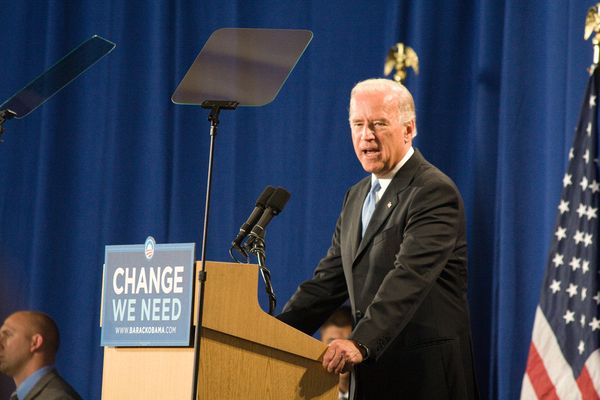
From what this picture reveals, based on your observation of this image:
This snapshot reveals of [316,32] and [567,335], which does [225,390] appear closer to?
[567,335]

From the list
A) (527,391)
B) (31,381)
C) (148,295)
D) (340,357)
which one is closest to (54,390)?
(31,381)

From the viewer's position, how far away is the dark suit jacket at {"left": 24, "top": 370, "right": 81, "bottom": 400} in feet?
12.8

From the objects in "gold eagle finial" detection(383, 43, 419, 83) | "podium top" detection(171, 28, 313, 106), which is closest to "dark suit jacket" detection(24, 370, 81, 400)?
"podium top" detection(171, 28, 313, 106)

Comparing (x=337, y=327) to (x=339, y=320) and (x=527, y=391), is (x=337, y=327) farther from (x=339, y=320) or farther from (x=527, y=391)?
(x=527, y=391)

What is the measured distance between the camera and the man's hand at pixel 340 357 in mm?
2992

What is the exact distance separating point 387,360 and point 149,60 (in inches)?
125

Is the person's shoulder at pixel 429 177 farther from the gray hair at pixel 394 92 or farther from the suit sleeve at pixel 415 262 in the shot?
the gray hair at pixel 394 92

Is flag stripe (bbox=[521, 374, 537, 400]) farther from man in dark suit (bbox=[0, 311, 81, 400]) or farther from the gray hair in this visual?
man in dark suit (bbox=[0, 311, 81, 400])

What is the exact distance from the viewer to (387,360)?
3.49 metres

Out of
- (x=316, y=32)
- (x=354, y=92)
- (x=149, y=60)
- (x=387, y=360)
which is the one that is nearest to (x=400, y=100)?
(x=354, y=92)

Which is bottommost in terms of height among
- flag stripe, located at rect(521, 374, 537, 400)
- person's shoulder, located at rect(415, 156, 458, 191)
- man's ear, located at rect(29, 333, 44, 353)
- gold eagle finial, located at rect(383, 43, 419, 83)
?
flag stripe, located at rect(521, 374, 537, 400)

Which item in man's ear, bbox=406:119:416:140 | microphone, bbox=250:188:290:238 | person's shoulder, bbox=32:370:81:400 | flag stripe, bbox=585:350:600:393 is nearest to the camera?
microphone, bbox=250:188:290:238

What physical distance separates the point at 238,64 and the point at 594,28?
173 centimetres

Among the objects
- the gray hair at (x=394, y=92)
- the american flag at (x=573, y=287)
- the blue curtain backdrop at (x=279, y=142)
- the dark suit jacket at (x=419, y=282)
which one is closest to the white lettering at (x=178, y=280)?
the dark suit jacket at (x=419, y=282)
